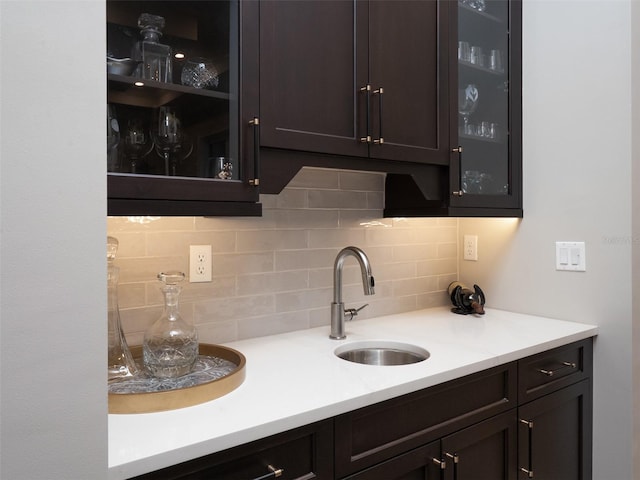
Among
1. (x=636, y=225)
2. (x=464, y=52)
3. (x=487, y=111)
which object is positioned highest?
(x=464, y=52)

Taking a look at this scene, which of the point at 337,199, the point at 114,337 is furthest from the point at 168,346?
the point at 337,199

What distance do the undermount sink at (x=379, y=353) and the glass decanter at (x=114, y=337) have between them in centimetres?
72

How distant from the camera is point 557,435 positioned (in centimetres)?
181

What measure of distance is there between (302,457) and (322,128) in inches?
36.7

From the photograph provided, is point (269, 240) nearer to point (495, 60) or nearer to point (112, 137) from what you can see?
point (112, 137)

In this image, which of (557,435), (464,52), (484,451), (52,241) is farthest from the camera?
(464,52)

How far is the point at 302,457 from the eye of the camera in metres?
1.11

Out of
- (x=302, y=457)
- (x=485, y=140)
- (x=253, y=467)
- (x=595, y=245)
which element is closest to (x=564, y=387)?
(x=595, y=245)

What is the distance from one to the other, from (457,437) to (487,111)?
1314 millimetres

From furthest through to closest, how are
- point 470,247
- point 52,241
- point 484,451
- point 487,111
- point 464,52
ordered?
point 470,247, point 487,111, point 464,52, point 484,451, point 52,241

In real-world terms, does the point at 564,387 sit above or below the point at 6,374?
below

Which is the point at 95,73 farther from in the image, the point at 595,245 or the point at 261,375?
the point at 595,245

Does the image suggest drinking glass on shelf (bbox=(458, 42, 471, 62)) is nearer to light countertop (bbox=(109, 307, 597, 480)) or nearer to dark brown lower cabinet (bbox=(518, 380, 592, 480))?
light countertop (bbox=(109, 307, 597, 480))

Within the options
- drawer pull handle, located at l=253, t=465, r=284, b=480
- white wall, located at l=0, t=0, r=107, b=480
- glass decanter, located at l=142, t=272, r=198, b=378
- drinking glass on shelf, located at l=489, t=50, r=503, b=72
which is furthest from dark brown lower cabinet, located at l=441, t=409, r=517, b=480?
drinking glass on shelf, located at l=489, t=50, r=503, b=72
